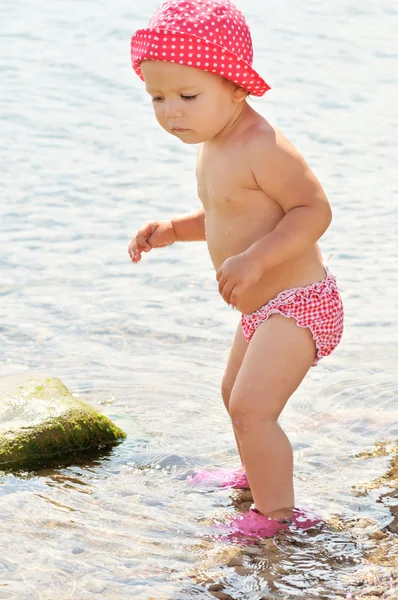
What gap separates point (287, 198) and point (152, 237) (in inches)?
31.3

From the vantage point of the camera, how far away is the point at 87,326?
5.64m

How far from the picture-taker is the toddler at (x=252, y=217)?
10.8 feet

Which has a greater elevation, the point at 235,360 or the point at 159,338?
the point at 235,360

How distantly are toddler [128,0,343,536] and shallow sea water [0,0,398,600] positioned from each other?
12.7 inches

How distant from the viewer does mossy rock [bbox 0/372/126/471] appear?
406 cm

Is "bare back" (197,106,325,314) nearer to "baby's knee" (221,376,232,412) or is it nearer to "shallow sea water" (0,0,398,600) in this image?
"baby's knee" (221,376,232,412)

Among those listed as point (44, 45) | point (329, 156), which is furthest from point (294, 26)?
point (329, 156)

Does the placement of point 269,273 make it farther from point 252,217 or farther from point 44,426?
point 44,426

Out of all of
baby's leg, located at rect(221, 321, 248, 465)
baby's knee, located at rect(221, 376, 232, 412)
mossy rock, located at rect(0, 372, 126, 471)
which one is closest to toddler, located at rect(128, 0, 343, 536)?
baby's leg, located at rect(221, 321, 248, 465)

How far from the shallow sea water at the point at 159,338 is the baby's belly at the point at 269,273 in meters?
0.82

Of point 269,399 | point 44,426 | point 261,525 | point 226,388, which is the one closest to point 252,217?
point 269,399

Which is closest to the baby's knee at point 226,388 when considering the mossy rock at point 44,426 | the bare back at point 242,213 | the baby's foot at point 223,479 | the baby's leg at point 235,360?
the baby's leg at point 235,360

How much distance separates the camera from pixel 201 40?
3.26 metres

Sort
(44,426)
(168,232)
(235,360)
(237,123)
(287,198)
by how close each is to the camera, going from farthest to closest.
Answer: (44,426) < (168,232) < (235,360) < (237,123) < (287,198)
